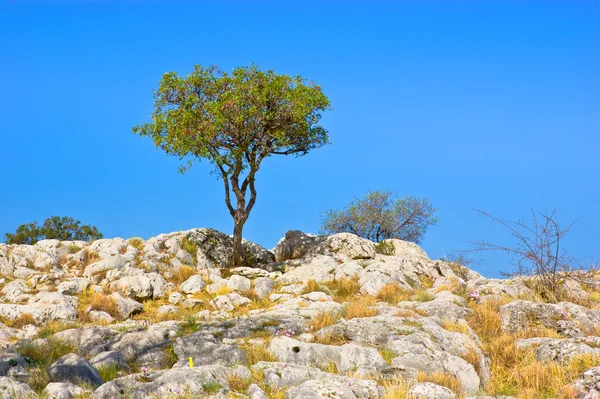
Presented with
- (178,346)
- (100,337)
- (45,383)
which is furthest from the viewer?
(100,337)

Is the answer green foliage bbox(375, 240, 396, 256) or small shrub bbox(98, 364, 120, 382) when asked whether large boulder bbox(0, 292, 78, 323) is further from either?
green foliage bbox(375, 240, 396, 256)

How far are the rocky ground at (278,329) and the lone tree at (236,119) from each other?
4.43 meters

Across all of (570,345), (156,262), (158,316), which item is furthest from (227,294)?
(570,345)

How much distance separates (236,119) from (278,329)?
45.8ft

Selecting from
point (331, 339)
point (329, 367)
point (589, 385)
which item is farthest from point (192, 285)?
point (589, 385)

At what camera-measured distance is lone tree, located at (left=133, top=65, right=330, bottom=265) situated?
26.2 m

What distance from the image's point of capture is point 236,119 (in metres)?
25.8

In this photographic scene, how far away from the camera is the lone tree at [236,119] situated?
2622 cm

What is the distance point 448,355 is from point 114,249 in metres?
18.9

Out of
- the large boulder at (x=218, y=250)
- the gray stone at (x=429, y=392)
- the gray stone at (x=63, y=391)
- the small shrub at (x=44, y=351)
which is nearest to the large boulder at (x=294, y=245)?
the large boulder at (x=218, y=250)

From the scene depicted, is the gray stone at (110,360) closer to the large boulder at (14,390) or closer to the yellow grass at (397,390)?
the large boulder at (14,390)

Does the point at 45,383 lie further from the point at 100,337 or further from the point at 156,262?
the point at 156,262

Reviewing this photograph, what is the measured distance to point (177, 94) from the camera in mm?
27875

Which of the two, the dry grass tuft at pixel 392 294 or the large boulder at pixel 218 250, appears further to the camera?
the large boulder at pixel 218 250
